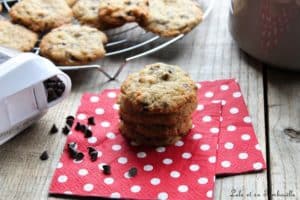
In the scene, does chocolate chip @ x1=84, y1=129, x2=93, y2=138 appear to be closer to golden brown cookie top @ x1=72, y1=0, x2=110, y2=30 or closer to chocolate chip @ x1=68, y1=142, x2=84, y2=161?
chocolate chip @ x1=68, y1=142, x2=84, y2=161

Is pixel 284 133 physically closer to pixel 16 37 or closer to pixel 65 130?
pixel 65 130

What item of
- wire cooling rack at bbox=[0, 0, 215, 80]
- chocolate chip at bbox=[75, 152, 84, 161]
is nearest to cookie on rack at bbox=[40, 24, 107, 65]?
wire cooling rack at bbox=[0, 0, 215, 80]

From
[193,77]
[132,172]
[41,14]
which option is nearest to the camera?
[132,172]

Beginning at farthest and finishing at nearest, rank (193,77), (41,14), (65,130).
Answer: (41,14) < (193,77) < (65,130)

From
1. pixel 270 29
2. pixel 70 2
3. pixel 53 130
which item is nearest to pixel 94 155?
pixel 53 130

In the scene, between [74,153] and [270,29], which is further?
[270,29]

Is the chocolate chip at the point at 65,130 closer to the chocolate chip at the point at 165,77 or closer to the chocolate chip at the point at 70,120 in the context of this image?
the chocolate chip at the point at 70,120

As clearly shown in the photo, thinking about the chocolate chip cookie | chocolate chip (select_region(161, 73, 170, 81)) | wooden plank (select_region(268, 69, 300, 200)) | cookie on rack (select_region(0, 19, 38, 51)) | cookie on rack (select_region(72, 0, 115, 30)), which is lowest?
wooden plank (select_region(268, 69, 300, 200))
